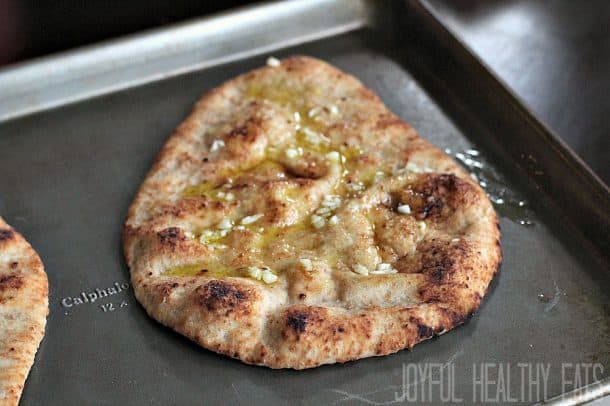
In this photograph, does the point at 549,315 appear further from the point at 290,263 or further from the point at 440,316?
the point at 290,263

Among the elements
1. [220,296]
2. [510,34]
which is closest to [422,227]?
[220,296]

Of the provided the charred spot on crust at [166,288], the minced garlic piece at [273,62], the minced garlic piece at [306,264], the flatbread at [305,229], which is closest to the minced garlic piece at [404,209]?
the flatbread at [305,229]

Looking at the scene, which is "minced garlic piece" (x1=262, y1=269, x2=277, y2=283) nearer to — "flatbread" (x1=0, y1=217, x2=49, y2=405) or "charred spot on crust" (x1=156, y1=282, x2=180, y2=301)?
"charred spot on crust" (x1=156, y1=282, x2=180, y2=301)

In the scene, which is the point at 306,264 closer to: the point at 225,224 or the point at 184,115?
the point at 225,224

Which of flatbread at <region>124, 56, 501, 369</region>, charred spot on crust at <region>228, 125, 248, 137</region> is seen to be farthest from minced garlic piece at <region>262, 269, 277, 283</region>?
charred spot on crust at <region>228, 125, 248, 137</region>

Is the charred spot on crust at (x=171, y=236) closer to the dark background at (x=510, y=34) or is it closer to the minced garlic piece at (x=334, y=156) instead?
the minced garlic piece at (x=334, y=156)

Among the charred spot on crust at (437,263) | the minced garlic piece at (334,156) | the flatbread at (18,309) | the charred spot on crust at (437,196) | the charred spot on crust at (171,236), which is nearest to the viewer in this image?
the flatbread at (18,309)

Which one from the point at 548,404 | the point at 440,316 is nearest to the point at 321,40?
the point at 440,316
